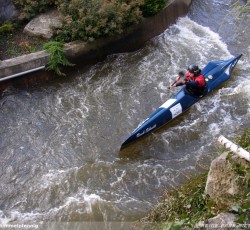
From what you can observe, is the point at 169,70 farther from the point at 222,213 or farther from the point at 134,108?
the point at 222,213

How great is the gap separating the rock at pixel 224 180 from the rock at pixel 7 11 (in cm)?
709

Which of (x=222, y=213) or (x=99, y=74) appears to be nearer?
(x=222, y=213)

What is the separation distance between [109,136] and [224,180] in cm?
373

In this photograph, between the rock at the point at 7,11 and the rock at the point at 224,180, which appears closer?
the rock at the point at 224,180

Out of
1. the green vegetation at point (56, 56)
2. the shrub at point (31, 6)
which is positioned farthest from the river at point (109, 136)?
the shrub at point (31, 6)

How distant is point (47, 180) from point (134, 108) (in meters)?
2.55

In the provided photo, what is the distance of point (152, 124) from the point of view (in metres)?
6.95

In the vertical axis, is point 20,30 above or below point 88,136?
above

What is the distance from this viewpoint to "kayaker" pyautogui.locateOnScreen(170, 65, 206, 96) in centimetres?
743

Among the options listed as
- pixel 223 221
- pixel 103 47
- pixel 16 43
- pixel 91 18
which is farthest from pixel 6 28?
pixel 223 221

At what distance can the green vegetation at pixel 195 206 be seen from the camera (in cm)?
324

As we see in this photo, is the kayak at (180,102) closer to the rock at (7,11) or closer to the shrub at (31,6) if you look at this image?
the shrub at (31,6)

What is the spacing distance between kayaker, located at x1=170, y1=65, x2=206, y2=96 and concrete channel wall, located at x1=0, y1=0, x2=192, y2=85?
2221 mm

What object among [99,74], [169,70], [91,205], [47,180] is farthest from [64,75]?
[91,205]
